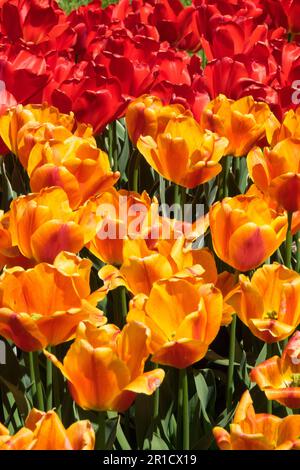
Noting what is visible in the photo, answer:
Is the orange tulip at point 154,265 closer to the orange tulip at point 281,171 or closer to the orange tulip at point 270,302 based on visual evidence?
the orange tulip at point 270,302

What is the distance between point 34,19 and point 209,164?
1.50 meters

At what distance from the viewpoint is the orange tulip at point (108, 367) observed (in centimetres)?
146

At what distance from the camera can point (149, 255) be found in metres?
1.70

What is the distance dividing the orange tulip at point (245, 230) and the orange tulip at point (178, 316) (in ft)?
0.63

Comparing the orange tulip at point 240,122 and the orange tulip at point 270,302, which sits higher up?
the orange tulip at point 240,122

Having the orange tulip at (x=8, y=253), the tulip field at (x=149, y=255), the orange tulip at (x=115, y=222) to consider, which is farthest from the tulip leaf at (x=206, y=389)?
the orange tulip at (x=8, y=253)

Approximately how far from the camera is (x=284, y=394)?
1518mm

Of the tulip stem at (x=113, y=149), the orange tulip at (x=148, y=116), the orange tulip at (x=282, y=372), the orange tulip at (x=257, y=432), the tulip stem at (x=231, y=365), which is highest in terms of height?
the orange tulip at (x=148, y=116)

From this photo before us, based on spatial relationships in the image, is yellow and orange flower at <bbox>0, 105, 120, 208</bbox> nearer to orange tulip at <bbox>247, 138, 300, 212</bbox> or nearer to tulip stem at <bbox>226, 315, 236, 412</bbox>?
orange tulip at <bbox>247, 138, 300, 212</bbox>

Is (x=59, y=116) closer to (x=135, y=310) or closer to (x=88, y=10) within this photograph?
(x=135, y=310)

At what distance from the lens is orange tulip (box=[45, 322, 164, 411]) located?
57.3 inches

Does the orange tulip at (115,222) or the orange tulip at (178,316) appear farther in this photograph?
the orange tulip at (115,222)

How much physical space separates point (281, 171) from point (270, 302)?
401mm
